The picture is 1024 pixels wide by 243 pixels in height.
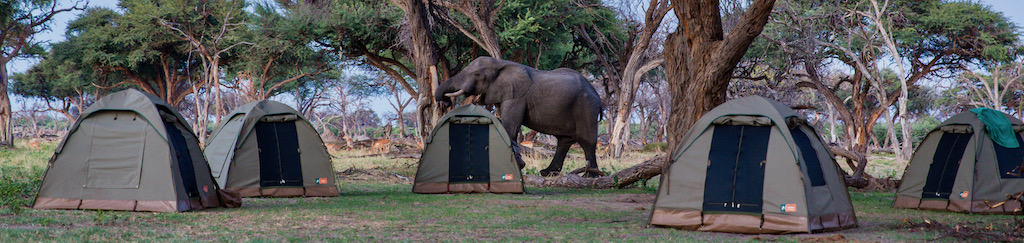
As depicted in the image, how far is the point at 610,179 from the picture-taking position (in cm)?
1405

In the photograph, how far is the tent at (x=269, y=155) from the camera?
11.4 m

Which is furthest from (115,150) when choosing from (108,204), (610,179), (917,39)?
(917,39)

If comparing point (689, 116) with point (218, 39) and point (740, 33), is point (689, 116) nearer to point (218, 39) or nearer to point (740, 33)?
point (740, 33)

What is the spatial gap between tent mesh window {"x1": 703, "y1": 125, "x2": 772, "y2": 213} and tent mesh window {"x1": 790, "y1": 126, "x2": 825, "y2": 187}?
1.13 feet

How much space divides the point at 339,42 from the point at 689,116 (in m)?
16.0

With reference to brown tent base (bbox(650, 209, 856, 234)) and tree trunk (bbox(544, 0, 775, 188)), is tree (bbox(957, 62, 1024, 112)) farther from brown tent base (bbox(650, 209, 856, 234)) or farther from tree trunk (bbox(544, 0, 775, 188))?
brown tent base (bbox(650, 209, 856, 234))

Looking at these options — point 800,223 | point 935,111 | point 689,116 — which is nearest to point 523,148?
point 689,116

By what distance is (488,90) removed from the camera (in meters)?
15.2

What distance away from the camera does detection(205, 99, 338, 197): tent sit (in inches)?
450

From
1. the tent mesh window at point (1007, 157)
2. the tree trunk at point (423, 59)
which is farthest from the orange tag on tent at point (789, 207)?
the tree trunk at point (423, 59)

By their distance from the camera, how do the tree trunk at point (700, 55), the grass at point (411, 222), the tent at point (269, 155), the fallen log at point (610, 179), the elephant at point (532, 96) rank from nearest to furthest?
1. the grass at point (411, 222)
2. the tree trunk at point (700, 55)
3. the tent at point (269, 155)
4. the fallen log at point (610, 179)
5. the elephant at point (532, 96)

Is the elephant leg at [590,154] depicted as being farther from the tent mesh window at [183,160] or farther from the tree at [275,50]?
the tree at [275,50]

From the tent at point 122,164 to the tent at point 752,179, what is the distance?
5.18 metres

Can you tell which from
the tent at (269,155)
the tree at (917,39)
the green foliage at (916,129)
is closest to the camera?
the tent at (269,155)
